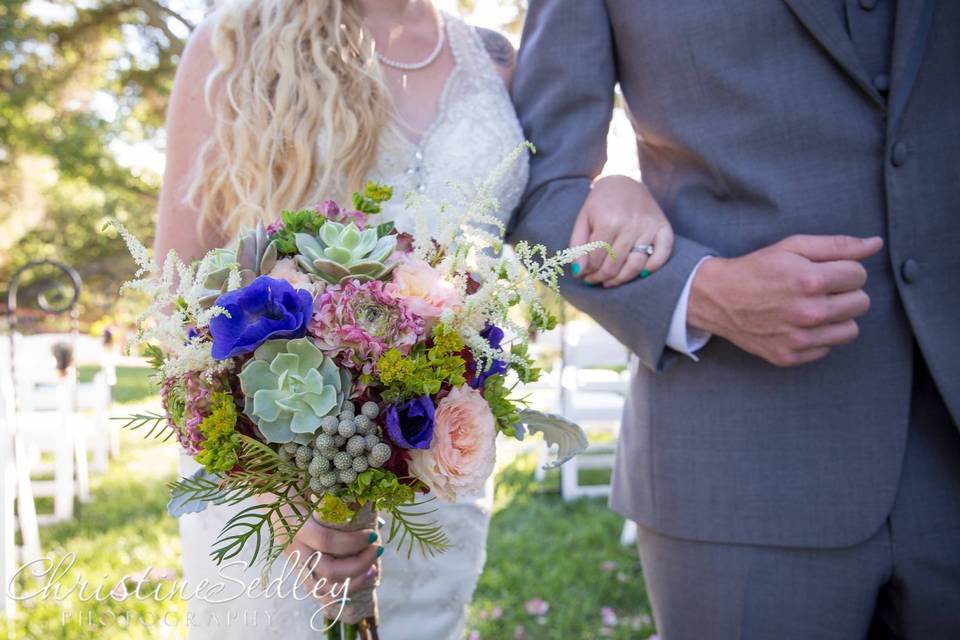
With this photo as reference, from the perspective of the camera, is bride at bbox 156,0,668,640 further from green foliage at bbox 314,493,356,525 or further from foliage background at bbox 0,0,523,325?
foliage background at bbox 0,0,523,325

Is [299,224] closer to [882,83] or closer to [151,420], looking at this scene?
[151,420]

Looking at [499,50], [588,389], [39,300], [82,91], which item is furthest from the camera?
[82,91]

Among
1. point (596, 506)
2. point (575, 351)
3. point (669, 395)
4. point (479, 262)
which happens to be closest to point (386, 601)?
point (669, 395)

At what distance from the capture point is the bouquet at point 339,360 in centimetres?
105

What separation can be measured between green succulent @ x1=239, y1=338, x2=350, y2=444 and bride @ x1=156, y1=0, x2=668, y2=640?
0.80m

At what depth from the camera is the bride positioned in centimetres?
182

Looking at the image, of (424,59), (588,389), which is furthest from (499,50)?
(588,389)

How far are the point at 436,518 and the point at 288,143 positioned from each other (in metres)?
1.01

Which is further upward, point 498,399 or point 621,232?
point 621,232

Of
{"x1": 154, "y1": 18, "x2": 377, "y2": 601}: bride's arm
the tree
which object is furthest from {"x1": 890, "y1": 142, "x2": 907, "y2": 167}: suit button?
the tree

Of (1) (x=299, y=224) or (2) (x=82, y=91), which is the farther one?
(2) (x=82, y=91)

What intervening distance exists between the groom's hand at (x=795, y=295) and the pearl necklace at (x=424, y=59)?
105 cm

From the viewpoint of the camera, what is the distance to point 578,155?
1.74 meters

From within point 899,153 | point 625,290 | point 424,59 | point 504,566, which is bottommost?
point 504,566
